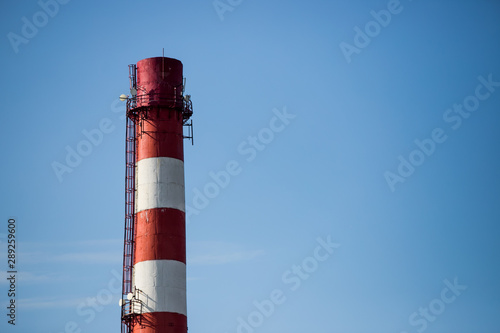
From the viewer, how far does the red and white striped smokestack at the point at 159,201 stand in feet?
128

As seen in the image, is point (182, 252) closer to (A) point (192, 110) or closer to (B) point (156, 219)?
(B) point (156, 219)

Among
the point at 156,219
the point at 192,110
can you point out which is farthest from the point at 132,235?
the point at 192,110

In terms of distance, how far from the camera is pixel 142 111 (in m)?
41.8

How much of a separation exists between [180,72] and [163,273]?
11132mm

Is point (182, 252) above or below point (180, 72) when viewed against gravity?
below

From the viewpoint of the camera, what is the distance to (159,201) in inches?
1586

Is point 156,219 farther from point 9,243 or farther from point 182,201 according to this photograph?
point 9,243

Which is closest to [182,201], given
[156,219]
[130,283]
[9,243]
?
[156,219]

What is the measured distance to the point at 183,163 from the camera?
→ 4175cm

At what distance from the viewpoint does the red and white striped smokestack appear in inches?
1540

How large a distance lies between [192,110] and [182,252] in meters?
7.92

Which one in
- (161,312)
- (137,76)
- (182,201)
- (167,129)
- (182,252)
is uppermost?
(137,76)

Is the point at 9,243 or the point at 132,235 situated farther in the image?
the point at 9,243

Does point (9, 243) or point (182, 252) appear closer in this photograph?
Answer: point (182, 252)
